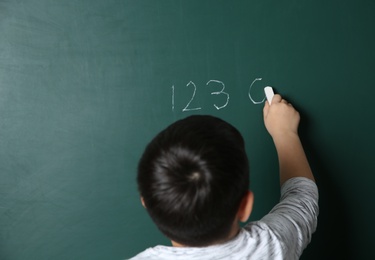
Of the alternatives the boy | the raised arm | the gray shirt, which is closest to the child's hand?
the raised arm

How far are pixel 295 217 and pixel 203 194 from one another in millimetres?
267

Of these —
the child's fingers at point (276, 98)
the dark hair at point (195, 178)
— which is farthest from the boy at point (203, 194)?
the child's fingers at point (276, 98)

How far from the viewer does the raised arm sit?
875mm

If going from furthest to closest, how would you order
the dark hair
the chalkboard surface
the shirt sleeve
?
the chalkboard surface
the shirt sleeve
the dark hair

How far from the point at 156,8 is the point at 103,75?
195 millimetres

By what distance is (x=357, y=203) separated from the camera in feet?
3.32

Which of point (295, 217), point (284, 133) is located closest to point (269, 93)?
point (284, 133)

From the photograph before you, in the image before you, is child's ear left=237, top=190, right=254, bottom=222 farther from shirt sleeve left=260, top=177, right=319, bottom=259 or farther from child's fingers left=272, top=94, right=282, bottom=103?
child's fingers left=272, top=94, right=282, bottom=103

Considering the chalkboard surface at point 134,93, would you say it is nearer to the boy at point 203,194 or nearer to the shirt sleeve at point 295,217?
the shirt sleeve at point 295,217

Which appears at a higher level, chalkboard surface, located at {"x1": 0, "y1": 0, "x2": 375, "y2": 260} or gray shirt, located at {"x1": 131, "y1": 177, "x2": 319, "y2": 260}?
chalkboard surface, located at {"x1": 0, "y1": 0, "x2": 375, "y2": 260}

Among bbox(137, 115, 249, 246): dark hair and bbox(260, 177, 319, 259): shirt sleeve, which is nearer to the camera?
bbox(137, 115, 249, 246): dark hair

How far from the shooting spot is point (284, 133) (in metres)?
0.90

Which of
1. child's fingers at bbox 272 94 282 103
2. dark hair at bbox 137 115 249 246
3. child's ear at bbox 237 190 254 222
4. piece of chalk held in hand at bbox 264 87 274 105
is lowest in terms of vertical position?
child's ear at bbox 237 190 254 222

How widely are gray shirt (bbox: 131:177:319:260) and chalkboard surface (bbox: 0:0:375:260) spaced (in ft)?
0.58
